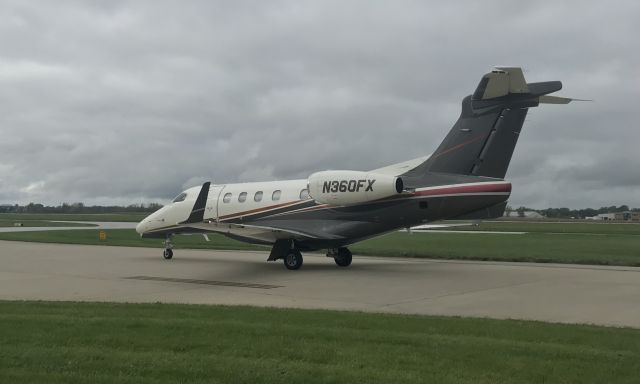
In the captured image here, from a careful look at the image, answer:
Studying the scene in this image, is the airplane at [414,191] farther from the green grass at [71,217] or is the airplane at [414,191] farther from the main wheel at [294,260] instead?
the green grass at [71,217]

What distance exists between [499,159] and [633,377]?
38.5ft

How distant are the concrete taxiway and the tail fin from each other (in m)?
3.20

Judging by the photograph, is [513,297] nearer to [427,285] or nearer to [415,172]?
[427,285]

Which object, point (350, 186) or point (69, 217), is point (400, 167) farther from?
point (69, 217)

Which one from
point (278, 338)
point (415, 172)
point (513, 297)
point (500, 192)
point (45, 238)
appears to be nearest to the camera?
point (278, 338)

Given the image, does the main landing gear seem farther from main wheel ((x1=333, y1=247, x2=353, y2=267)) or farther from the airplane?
main wheel ((x1=333, y1=247, x2=353, y2=267))

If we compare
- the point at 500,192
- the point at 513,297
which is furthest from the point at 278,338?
the point at 500,192

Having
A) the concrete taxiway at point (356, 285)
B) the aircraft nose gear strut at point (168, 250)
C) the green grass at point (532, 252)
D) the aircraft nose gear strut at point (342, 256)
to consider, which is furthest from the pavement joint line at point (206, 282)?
the green grass at point (532, 252)

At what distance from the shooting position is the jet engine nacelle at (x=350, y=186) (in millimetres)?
17828

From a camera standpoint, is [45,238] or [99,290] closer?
[99,290]

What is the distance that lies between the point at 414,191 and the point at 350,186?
1933 millimetres

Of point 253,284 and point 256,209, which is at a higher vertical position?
point 256,209

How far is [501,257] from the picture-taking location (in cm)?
2403

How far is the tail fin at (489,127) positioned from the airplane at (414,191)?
28 mm
